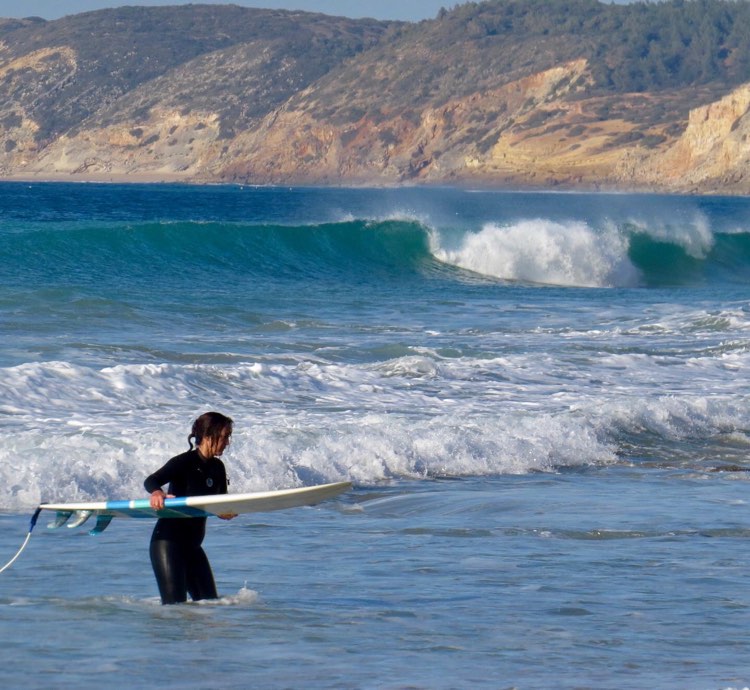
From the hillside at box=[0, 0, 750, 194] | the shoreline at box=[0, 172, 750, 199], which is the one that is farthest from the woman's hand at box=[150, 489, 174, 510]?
the hillside at box=[0, 0, 750, 194]

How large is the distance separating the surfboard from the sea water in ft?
1.29

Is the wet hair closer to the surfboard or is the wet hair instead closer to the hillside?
the surfboard

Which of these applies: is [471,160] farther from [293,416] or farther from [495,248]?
[293,416]

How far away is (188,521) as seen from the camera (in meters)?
5.67

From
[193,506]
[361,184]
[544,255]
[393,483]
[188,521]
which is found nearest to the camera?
[193,506]

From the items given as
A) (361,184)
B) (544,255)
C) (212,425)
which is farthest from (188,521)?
(361,184)

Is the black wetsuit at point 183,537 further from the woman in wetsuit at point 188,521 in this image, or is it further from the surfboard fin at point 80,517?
the surfboard fin at point 80,517

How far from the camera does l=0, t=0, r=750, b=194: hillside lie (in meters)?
140

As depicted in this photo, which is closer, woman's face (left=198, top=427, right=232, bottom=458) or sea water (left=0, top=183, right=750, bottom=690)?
sea water (left=0, top=183, right=750, bottom=690)

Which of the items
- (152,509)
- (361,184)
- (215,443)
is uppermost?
(361,184)

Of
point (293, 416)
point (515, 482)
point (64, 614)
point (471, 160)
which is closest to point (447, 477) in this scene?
point (515, 482)

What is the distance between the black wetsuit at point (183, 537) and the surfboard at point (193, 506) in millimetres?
68

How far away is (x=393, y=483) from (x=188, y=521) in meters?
3.91

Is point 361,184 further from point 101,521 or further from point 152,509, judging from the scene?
point 152,509
